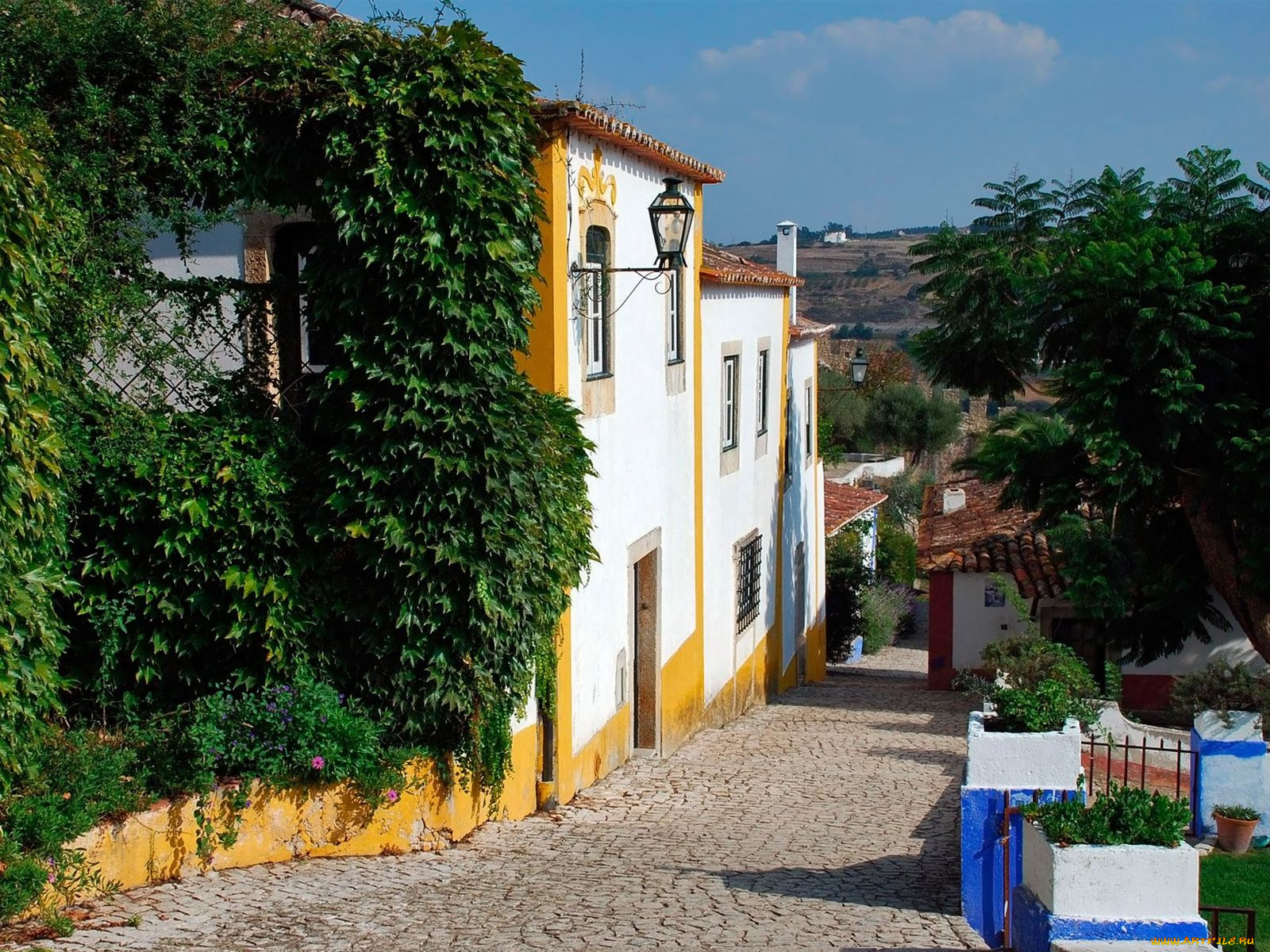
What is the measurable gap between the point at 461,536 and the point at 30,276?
2.82 metres

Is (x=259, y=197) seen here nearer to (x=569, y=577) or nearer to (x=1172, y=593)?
(x=569, y=577)

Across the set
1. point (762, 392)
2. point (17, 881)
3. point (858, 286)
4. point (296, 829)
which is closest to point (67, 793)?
point (17, 881)

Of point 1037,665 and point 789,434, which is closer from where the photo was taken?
point 1037,665

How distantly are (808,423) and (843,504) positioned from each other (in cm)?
765

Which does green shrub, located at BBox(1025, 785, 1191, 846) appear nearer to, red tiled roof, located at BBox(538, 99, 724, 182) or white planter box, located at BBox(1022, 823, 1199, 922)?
white planter box, located at BBox(1022, 823, 1199, 922)

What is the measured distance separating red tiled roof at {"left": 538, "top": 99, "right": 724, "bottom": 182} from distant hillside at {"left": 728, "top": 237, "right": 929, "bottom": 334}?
70.1 metres

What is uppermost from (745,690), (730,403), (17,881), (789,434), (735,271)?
(735,271)

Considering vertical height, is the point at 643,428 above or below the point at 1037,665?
above

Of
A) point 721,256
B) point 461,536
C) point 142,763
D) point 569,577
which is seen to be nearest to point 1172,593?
point 721,256

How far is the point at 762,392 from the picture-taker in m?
19.4

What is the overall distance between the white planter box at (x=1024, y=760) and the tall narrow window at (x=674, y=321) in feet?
22.5

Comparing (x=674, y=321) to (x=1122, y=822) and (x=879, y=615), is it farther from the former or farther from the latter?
(x=879, y=615)

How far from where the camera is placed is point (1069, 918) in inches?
208

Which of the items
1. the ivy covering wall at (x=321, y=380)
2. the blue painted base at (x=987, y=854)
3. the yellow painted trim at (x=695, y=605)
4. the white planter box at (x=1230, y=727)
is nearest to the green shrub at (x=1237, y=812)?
the white planter box at (x=1230, y=727)
